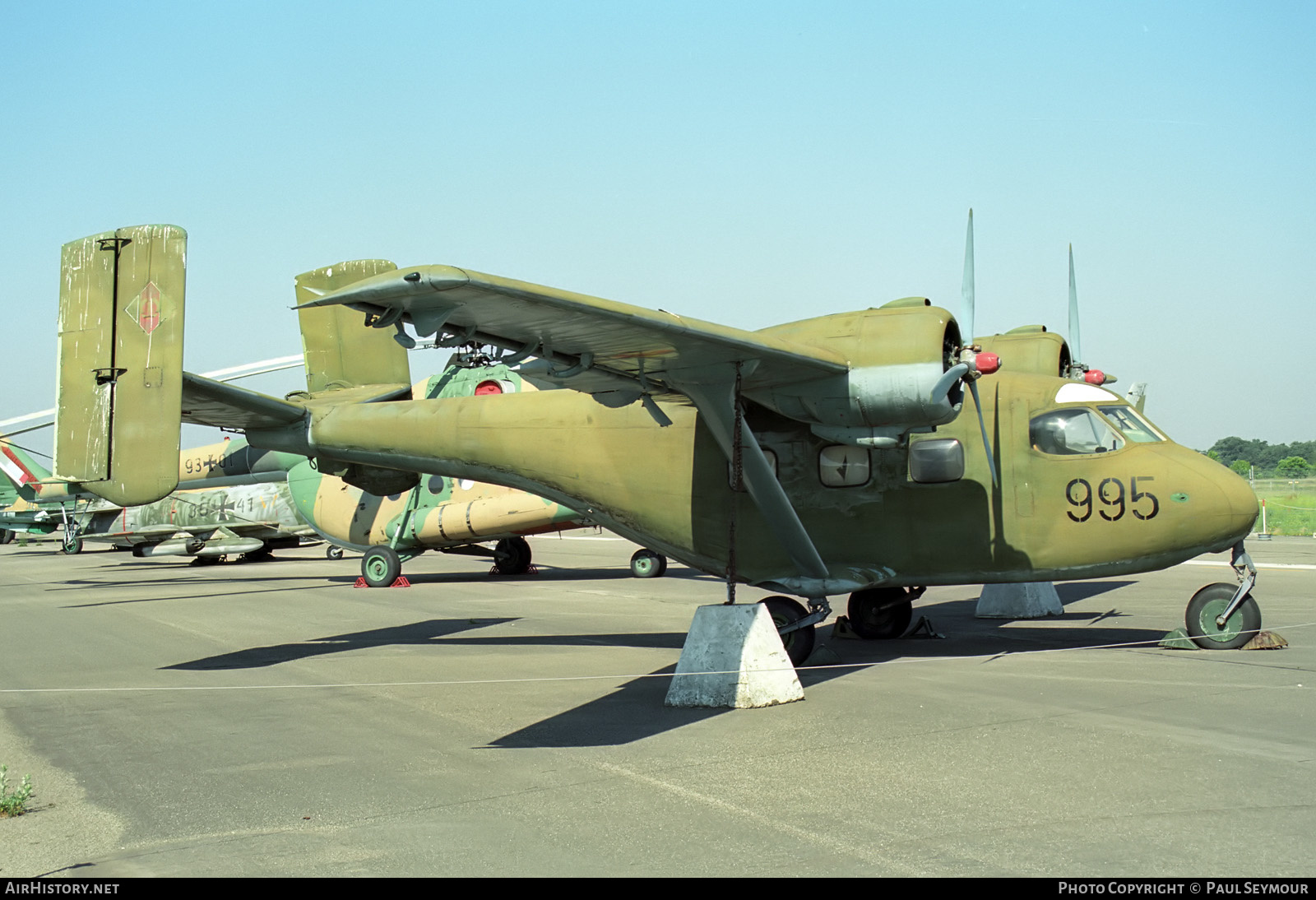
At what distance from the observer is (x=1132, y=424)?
10875 mm

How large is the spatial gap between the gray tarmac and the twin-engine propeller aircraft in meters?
1.11

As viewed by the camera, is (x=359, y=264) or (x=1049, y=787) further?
(x=359, y=264)

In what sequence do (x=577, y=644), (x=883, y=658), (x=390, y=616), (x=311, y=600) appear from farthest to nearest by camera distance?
1. (x=311, y=600)
2. (x=390, y=616)
3. (x=577, y=644)
4. (x=883, y=658)

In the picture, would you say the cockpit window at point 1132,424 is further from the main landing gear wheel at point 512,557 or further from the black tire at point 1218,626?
the main landing gear wheel at point 512,557

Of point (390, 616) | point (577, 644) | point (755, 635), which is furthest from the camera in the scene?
point (390, 616)

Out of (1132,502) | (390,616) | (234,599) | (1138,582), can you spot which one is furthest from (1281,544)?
(234,599)

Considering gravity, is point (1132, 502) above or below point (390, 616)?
above

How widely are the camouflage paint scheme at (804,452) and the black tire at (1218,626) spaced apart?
60 cm

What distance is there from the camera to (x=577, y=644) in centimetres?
1301

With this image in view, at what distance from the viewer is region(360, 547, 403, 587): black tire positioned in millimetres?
23266

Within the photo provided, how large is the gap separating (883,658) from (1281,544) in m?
24.6

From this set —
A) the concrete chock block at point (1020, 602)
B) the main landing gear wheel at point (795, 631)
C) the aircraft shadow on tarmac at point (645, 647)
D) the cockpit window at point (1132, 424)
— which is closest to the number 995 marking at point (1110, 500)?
the cockpit window at point (1132, 424)

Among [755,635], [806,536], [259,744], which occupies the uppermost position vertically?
[806,536]

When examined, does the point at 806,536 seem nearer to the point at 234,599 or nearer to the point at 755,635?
the point at 755,635
